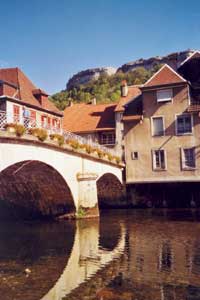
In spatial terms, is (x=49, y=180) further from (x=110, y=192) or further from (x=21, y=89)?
(x=110, y=192)

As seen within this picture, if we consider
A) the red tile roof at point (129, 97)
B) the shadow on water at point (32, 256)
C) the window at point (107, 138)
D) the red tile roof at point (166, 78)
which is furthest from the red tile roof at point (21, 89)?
the shadow on water at point (32, 256)

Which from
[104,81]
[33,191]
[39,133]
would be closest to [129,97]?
[33,191]

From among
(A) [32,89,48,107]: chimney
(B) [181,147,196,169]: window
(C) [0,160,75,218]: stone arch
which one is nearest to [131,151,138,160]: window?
(B) [181,147,196,169]: window

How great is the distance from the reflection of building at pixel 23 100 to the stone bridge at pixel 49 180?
190 inches

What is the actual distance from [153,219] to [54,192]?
25.1ft

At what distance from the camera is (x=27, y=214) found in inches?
1097

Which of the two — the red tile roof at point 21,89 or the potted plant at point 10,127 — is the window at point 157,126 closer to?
the red tile roof at point 21,89

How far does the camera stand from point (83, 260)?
47.3 ft

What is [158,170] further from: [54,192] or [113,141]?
[54,192]

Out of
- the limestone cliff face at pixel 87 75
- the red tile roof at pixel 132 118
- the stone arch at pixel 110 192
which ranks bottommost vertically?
the stone arch at pixel 110 192

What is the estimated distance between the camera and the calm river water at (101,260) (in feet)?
33.7

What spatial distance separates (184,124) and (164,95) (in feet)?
11.0

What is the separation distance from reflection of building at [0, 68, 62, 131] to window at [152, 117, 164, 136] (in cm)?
935

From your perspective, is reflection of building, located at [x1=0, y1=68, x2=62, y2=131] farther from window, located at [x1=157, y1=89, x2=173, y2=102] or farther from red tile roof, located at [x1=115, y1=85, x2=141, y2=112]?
window, located at [x1=157, y1=89, x2=173, y2=102]
